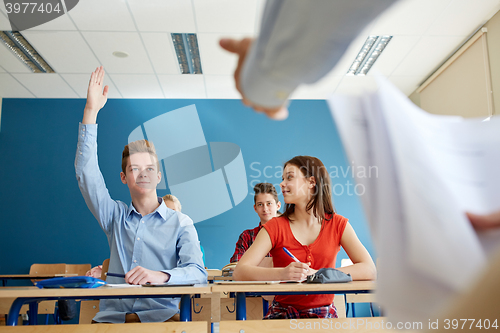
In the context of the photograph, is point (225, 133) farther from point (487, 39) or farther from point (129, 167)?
point (129, 167)

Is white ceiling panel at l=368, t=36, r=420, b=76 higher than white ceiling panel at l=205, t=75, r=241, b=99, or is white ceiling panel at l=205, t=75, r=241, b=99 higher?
white ceiling panel at l=205, t=75, r=241, b=99

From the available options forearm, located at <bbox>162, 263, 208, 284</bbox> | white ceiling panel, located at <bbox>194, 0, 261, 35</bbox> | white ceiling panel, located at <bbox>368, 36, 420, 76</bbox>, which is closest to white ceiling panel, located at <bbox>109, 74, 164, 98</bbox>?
white ceiling panel, located at <bbox>194, 0, 261, 35</bbox>

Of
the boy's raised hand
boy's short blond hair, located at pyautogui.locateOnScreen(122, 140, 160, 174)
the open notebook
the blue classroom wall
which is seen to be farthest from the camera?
the blue classroom wall

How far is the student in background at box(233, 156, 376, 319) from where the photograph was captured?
151 cm

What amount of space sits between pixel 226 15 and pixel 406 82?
8.83 feet

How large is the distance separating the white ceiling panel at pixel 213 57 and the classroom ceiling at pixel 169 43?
1 cm

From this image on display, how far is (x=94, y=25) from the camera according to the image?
3789mm

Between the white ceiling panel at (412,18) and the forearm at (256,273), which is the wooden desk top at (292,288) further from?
the white ceiling panel at (412,18)

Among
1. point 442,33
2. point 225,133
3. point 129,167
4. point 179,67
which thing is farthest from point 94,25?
point 442,33

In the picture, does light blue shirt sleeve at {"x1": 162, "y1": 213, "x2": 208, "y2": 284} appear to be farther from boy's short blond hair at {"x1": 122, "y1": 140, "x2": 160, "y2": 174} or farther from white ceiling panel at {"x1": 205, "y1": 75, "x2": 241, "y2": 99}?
white ceiling panel at {"x1": 205, "y1": 75, "x2": 241, "y2": 99}

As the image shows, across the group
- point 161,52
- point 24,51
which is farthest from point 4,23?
point 161,52

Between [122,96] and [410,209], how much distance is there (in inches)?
219

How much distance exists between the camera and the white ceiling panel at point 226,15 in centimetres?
350

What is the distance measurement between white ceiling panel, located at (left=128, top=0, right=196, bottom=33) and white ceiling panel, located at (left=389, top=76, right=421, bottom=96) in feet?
8.81
